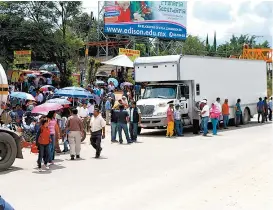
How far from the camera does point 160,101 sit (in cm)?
1938

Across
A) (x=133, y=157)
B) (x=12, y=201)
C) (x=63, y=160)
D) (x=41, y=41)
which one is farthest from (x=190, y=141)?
(x=41, y=41)

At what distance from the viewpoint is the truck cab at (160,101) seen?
62.6ft

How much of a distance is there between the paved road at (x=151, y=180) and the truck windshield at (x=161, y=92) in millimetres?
4289

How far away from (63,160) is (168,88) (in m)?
8.06

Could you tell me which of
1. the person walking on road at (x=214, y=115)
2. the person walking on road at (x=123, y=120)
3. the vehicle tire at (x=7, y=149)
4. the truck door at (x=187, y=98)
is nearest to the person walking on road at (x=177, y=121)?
the truck door at (x=187, y=98)

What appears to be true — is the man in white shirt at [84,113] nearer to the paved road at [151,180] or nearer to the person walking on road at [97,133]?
the paved road at [151,180]

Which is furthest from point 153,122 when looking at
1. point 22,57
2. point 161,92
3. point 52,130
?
point 22,57

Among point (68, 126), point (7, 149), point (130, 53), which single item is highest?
point (130, 53)

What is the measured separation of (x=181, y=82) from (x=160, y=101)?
154cm

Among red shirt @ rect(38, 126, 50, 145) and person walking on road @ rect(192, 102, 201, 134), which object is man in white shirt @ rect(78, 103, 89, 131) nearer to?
person walking on road @ rect(192, 102, 201, 134)

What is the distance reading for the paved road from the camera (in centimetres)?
810

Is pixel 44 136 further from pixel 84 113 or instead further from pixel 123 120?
pixel 84 113

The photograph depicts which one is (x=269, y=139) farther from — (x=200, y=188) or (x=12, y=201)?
(x=12, y=201)

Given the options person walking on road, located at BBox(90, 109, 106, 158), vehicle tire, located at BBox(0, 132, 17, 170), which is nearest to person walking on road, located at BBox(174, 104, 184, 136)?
person walking on road, located at BBox(90, 109, 106, 158)
